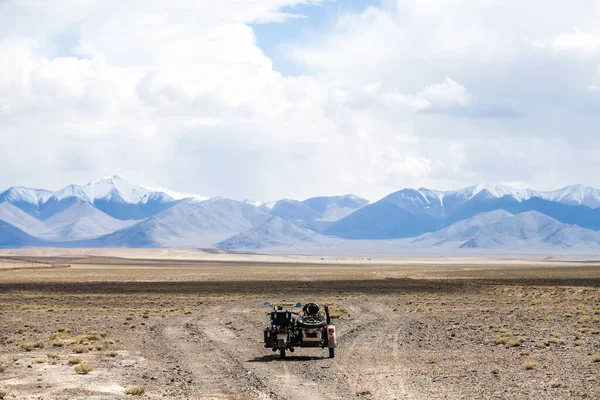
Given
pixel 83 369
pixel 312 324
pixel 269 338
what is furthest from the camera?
pixel 269 338

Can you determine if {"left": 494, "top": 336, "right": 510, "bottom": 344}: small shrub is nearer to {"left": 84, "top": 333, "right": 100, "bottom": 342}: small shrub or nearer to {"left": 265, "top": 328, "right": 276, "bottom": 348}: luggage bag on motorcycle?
{"left": 265, "top": 328, "right": 276, "bottom": 348}: luggage bag on motorcycle

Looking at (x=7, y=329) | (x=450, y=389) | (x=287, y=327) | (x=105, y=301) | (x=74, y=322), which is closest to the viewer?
(x=450, y=389)

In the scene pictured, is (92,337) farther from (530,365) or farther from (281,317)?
(530,365)

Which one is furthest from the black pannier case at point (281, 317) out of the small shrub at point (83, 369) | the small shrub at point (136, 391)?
the small shrub at point (136, 391)

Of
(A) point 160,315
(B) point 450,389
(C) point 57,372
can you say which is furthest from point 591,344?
(A) point 160,315

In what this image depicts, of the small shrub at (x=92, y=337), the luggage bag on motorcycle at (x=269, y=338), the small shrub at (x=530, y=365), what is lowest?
the small shrub at (x=530, y=365)

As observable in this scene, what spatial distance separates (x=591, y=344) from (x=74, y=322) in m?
21.3

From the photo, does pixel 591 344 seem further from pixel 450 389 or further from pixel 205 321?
pixel 205 321

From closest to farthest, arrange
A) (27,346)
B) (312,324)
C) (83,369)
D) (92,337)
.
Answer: (83,369) → (312,324) → (27,346) → (92,337)

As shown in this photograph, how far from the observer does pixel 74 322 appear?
3628 cm

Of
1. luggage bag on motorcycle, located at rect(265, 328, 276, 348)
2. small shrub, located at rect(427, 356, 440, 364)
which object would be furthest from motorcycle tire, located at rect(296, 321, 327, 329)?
small shrub, located at rect(427, 356, 440, 364)

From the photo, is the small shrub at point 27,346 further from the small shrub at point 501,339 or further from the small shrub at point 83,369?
the small shrub at point 501,339

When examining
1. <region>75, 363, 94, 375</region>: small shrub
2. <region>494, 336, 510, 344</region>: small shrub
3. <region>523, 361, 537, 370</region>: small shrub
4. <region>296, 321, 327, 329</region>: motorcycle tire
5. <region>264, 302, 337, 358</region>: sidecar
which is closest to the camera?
<region>75, 363, 94, 375</region>: small shrub

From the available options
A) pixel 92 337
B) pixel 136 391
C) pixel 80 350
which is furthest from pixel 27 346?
pixel 136 391
